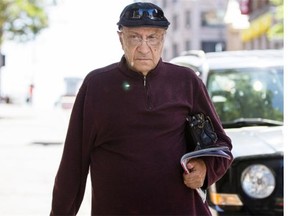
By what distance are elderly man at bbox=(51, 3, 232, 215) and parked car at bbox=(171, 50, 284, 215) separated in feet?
6.25

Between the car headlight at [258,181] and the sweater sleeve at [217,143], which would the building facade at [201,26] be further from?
the sweater sleeve at [217,143]

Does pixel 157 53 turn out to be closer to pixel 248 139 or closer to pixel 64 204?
pixel 64 204

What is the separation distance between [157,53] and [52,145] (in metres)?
14.3

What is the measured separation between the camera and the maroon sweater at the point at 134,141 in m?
2.82

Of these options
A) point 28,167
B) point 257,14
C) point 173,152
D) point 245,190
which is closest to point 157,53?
point 173,152

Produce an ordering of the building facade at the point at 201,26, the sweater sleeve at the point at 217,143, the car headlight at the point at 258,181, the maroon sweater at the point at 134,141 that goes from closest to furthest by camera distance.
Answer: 1. the maroon sweater at the point at 134,141
2. the sweater sleeve at the point at 217,143
3. the car headlight at the point at 258,181
4. the building facade at the point at 201,26

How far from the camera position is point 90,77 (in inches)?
117

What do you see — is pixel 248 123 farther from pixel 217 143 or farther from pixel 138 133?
pixel 138 133

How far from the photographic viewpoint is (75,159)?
2.98 meters

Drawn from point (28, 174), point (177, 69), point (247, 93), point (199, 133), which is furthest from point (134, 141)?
point (28, 174)

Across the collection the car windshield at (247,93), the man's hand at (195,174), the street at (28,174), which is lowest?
the street at (28,174)

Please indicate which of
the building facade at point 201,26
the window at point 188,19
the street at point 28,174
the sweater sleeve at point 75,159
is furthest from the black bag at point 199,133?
the window at point 188,19

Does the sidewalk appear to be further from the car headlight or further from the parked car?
the car headlight

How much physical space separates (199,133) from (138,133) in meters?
0.25
